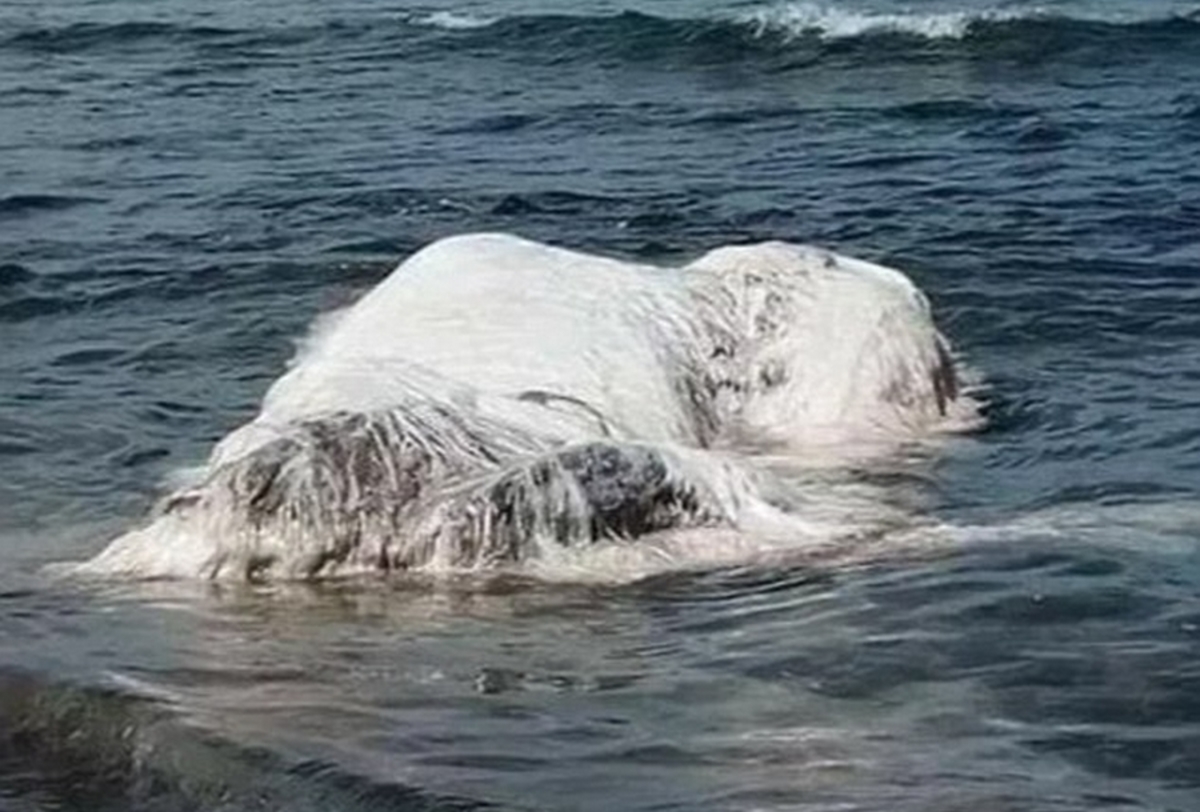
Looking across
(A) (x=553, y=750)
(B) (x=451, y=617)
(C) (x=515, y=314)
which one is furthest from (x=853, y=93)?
(A) (x=553, y=750)

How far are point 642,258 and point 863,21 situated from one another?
392 inches

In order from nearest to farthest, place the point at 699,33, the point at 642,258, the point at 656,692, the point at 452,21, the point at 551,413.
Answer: the point at 656,692
the point at 551,413
the point at 642,258
the point at 699,33
the point at 452,21

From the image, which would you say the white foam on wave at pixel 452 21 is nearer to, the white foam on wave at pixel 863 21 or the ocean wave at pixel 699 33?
the ocean wave at pixel 699 33

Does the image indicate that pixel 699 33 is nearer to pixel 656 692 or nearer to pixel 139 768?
pixel 656 692

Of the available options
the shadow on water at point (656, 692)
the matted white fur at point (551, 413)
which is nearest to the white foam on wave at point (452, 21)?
the matted white fur at point (551, 413)

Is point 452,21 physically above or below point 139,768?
below

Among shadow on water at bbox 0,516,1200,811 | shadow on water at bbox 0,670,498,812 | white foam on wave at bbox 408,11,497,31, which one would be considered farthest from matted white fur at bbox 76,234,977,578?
white foam on wave at bbox 408,11,497,31

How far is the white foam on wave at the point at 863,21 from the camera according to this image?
846 inches

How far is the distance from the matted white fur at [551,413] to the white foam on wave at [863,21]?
11.7 meters

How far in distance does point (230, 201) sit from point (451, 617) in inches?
297

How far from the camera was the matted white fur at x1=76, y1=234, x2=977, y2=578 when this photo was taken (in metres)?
7.50

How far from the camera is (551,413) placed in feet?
26.8

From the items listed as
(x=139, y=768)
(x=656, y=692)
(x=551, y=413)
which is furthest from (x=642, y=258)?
(x=139, y=768)

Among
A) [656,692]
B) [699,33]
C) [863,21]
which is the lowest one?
[863,21]
